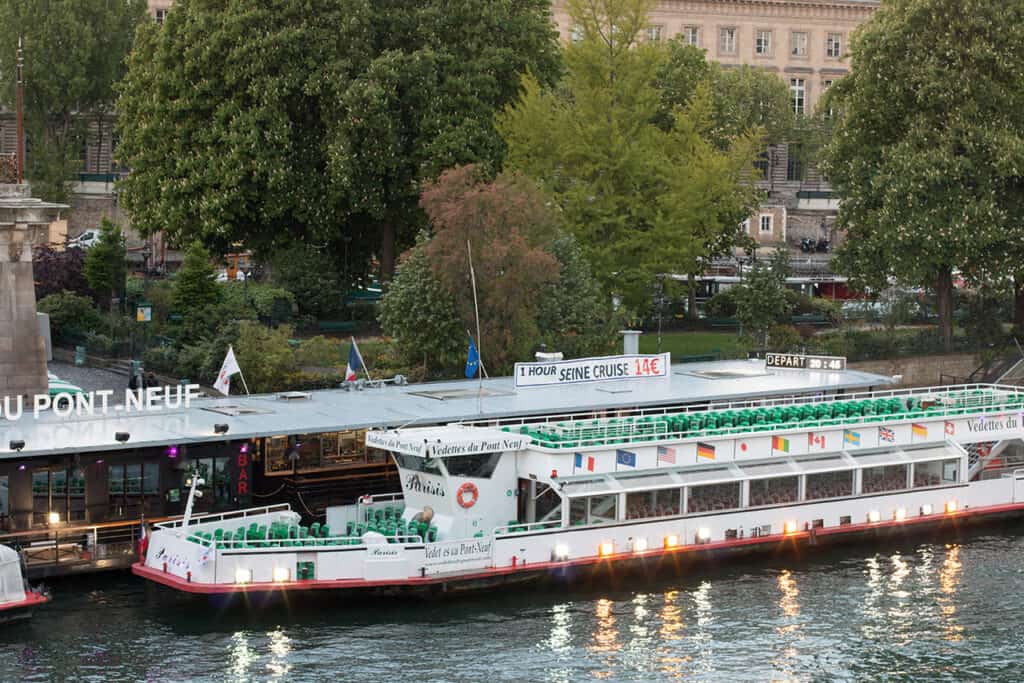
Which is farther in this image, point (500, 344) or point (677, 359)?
point (677, 359)

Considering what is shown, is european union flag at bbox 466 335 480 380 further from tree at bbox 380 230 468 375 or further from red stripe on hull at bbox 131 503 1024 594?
red stripe on hull at bbox 131 503 1024 594

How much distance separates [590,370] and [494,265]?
7.88 metres

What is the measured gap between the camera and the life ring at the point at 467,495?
46.8 metres

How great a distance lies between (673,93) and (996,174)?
22.9 m

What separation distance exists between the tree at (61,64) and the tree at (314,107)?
28654 millimetres

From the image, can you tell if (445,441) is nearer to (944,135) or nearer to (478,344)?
(478,344)

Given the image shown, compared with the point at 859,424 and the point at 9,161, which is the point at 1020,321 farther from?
the point at 9,161

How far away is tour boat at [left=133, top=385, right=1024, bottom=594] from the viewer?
144ft

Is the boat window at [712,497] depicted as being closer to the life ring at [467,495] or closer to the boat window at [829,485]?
the boat window at [829,485]

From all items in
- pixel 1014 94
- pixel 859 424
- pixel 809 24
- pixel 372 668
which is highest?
pixel 809 24

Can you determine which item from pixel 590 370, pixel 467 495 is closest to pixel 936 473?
pixel 590 370

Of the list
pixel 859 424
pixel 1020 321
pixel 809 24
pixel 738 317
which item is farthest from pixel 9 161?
pixel 809 24

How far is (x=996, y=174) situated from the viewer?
77125 mm

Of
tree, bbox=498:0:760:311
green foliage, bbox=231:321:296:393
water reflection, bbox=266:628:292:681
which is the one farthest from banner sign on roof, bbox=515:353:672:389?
water reflection, bbox=266:628:292:681
